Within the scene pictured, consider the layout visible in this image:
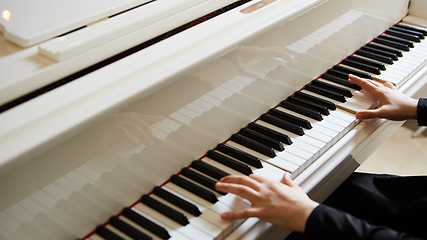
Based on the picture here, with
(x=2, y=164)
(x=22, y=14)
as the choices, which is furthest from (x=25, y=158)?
(x=22, y=14)

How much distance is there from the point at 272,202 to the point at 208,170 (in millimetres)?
248

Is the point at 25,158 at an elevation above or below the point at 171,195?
above

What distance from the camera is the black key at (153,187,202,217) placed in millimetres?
1187

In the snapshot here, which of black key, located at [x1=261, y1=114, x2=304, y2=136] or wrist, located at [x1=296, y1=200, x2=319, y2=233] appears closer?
wrist, located at [x1=296, y1=200, x2=319, y2=233]

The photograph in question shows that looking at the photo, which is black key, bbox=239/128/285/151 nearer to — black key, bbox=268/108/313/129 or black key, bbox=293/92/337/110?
black key, bbox=268/108/313/129

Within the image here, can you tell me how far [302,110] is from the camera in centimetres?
159

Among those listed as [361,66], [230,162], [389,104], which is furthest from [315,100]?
[230,162]

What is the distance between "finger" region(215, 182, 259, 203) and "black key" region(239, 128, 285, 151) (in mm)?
274

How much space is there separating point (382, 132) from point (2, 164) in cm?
143

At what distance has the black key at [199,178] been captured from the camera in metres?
1.27

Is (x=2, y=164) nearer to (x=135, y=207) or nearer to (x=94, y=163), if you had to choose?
(x=94, y=163)

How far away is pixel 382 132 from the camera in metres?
1.73

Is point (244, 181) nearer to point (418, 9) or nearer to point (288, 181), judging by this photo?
point (288, 181)

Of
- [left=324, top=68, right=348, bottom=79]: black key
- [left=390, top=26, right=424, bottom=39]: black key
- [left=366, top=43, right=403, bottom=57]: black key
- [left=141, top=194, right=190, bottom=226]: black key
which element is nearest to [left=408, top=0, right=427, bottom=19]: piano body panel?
[left=390, top=26, right=424, bottom=39]: black key
